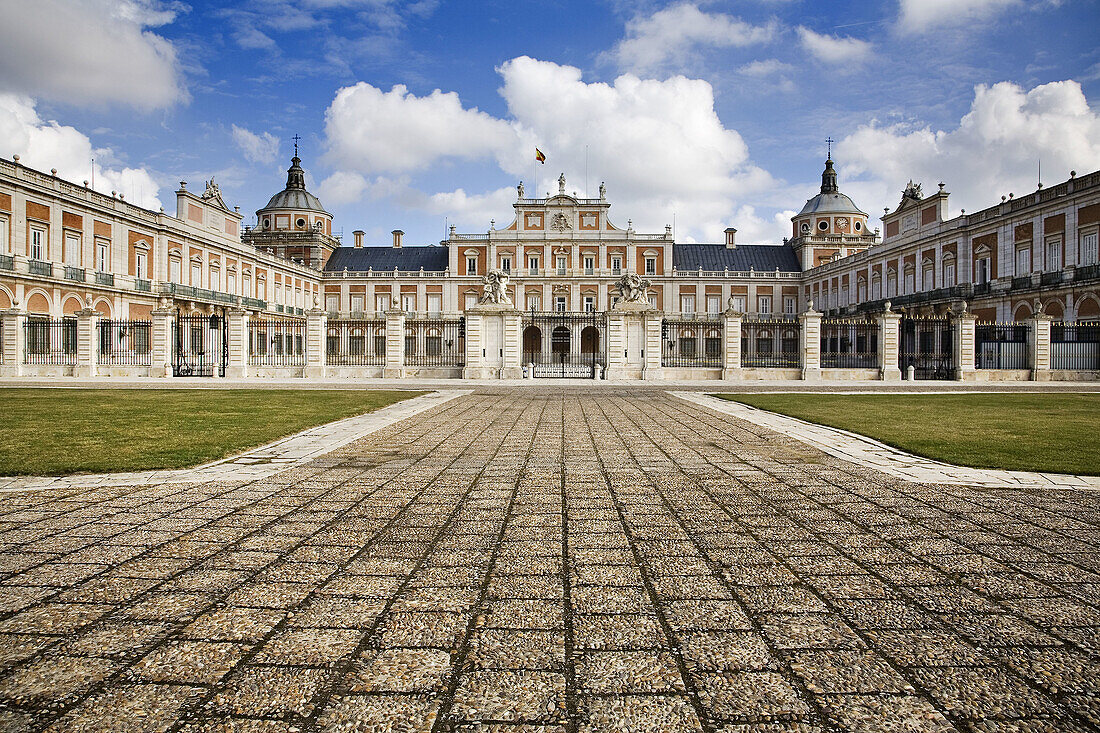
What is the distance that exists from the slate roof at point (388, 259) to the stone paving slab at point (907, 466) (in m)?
57.0

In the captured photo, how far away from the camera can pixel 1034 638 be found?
2475 millimetres

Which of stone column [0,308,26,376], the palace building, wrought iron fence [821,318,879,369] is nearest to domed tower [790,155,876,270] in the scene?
the palace building

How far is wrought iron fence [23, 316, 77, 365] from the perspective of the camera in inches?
1028

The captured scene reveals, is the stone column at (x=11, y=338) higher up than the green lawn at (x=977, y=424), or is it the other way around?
the stone column at (x=11, y=338)

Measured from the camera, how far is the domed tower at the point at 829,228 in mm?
61812

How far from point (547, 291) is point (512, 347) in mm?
33405

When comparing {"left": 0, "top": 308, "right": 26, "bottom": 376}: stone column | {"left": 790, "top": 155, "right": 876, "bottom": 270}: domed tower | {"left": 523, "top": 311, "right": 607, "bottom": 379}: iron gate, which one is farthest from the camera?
{"left": 790, "top": 155, "right": 876, "bottom": 270}: domed tower

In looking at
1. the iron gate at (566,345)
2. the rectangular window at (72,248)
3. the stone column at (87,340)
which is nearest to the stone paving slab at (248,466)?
the iron gate at (566,345)

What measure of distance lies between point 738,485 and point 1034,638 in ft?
9.12

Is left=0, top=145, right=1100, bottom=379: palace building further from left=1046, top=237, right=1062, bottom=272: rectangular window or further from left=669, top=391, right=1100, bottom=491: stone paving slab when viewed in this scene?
left=669, top=391, right=1100, bottom=491: stone paving slab

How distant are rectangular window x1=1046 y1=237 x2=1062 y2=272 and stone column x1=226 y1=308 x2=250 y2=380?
3870 centimetres

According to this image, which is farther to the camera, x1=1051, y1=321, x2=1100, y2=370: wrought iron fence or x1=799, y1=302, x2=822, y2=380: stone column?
x1=1051, y1=321, x2=1100, y2=370: wrought iron fence

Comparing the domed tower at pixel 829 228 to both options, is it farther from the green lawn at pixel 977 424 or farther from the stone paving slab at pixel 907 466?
the stone paving slab at pixel 907 466

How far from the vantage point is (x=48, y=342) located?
27.0 metres
